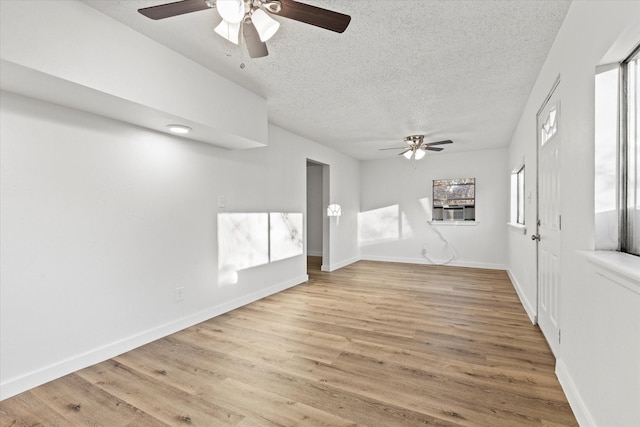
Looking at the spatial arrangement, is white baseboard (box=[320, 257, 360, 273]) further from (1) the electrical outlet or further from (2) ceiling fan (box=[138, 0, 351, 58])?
(2) ceiling fan (box=[138, 0, 351, 58])

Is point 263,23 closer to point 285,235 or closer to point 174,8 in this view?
point 174,8

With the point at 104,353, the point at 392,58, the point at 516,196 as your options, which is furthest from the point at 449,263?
the point at 104,353

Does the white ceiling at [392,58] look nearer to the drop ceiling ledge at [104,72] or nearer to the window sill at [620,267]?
the drop ceiling ledge at [104,72]

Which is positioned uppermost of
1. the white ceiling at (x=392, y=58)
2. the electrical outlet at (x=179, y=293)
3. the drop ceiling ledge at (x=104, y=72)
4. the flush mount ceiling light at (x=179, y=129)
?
the white ceiling at (x=392, y=58)

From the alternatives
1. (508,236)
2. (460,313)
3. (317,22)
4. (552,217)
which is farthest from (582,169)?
(508,236)

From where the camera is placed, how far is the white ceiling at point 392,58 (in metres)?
1.97

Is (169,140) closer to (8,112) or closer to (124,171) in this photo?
(124,171)

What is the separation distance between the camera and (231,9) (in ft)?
4.67

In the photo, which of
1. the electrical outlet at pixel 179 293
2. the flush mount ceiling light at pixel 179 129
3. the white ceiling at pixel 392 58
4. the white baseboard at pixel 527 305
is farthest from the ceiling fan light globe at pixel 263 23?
the white baseboard at pixel 527 305

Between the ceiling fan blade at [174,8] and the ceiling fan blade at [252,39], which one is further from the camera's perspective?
the ceiling fan blade at [252,39]

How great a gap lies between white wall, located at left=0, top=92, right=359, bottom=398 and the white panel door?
3225 mm

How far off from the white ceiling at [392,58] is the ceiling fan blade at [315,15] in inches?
15.1

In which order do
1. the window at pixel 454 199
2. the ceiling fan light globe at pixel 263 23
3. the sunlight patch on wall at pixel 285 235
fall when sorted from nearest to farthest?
1. the ceiling fan light globe at pixel 263 23
2. the sunlight patch on wall at pixel 285 235
3. the window at pixel 454 199

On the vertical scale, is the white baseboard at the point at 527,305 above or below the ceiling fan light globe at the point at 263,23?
below
